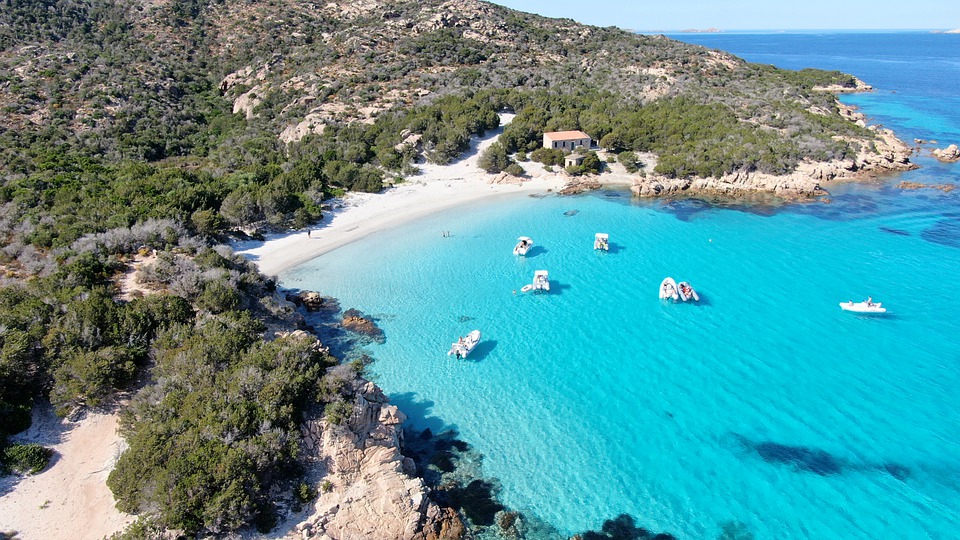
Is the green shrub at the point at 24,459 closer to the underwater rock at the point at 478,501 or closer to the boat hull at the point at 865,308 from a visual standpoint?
the underwater rock at the point at 478,501

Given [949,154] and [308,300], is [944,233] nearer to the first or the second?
[949,154]

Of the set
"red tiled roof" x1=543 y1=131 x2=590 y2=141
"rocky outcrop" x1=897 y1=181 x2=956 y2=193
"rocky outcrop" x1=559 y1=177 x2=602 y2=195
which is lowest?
"rocky outcrop" x1=897 y1=181 x2=956 y2=193

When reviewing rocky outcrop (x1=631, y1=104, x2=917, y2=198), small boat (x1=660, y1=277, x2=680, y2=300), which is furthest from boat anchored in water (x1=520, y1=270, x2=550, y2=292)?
rocky outcrop (x1=631, y1=104, x2=917, y2=198)

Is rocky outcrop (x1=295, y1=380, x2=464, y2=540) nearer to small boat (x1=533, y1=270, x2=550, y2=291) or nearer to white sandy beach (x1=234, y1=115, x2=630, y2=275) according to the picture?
small boat (x1=533, y1=270, x2=550, y2=291)

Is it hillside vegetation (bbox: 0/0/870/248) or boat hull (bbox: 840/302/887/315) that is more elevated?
hillside vegetation (bbox: 0/0/870/248)

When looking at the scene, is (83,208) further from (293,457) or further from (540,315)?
(540,315)

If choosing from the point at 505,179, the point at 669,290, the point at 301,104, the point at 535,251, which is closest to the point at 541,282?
the point at 535,251
